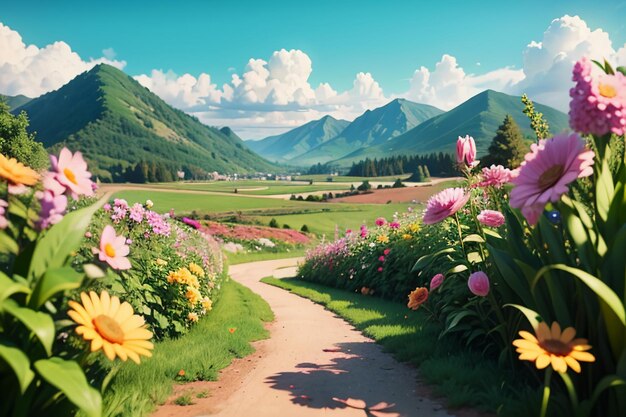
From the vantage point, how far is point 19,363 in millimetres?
1700

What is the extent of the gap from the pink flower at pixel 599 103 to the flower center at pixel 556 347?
41.4 inches

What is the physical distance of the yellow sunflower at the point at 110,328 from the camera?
6.34 feet

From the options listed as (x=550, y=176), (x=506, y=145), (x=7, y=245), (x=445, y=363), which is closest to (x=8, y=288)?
(x=7, y=245)

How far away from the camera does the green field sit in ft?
130

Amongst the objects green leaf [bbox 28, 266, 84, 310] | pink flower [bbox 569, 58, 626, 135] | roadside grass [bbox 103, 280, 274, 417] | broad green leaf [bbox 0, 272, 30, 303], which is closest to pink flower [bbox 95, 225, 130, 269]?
green leaf [bbox 28, 266, 84, 310]

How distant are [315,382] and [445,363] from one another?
1107 millimetres

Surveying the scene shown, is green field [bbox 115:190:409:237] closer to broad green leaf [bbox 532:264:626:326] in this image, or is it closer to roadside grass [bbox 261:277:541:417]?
roadside grass [bbox 261:277:541:417]

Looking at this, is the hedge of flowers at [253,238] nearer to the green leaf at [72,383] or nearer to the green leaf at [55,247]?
the green leaf at [55,247]

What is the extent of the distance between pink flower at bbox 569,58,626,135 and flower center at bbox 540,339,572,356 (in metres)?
1.05

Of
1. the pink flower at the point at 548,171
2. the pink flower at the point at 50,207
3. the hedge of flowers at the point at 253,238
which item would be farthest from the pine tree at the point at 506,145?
the pink flower at the point at 50,207

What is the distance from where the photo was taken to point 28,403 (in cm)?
194

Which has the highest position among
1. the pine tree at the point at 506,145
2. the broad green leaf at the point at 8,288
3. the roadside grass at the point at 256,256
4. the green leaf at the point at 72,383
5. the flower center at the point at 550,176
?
the pine tree at the point at 506,145

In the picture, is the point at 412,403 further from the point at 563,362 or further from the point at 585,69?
the point at 585,69

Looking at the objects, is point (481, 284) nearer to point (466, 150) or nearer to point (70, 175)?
point (466, 150)
